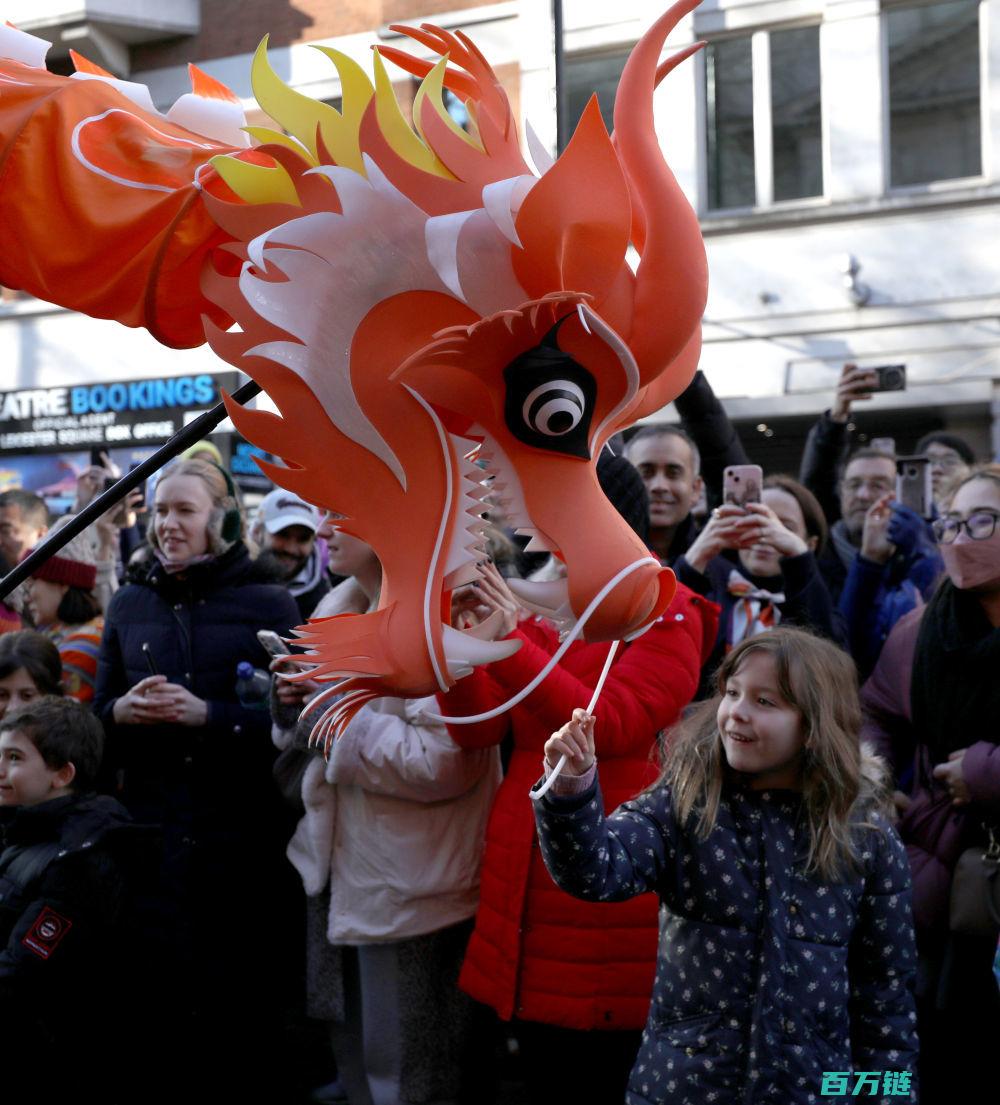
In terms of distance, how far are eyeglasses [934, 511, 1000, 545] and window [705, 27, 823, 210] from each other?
745 cm

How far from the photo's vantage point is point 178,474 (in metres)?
3.74

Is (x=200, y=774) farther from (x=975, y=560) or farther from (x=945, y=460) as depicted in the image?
(x=945, y=460)

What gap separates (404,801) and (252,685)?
528 millimetres

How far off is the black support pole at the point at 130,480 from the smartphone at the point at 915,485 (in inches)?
108

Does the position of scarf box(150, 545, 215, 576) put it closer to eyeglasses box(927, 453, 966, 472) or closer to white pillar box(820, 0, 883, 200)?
eyeglasses box(927, 453, 966, 472)

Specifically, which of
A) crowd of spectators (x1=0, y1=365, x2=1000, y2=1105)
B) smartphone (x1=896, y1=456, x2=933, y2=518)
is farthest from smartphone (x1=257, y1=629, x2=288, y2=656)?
smartphone (x1=896, y1=456, x2=933, y2=518)

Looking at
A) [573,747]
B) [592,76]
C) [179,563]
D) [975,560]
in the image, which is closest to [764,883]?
[573,747]

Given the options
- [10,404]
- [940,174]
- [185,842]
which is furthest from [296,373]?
[10,404]

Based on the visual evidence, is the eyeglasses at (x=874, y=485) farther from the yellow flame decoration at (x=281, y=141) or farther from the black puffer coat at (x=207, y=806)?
the yellow flame decoration at (x=281, y=141)

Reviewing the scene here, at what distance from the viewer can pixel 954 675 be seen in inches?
124

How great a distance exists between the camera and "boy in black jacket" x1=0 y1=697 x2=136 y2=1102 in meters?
3.20

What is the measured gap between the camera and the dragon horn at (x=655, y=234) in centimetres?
154

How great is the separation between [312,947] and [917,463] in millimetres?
2271

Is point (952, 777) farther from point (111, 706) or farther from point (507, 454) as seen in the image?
point (111, 706)
